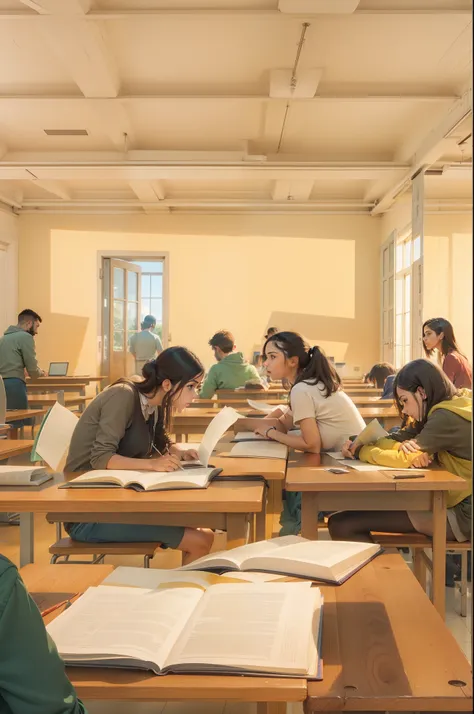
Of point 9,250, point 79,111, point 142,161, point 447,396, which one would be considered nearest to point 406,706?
point 447,396

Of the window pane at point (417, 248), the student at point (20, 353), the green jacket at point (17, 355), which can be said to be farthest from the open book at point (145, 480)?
the window pane at point (417, 248)

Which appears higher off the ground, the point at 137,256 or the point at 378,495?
the point at 137,256

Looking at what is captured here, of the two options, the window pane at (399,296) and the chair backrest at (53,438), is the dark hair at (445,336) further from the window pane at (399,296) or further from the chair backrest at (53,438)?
the window pane at (399,296)

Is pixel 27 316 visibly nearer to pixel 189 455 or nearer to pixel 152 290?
pixel 189 455

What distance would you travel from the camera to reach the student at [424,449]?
2578 mm

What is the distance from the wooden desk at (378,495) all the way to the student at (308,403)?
2.09ft

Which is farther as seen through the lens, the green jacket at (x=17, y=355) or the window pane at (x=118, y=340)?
the window pane at (x=118, y=340)

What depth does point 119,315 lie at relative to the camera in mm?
11758

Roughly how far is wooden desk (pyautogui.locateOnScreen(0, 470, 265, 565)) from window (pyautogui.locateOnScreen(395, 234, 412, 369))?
7.30 metres

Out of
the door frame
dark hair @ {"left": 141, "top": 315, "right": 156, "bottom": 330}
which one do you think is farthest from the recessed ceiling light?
the door frame

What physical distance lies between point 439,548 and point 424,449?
1.13 ft

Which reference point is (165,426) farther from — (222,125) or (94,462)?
(222,125)

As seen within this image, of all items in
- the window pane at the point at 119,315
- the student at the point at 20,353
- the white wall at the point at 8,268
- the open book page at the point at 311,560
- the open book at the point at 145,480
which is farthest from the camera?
the window pane at the point at 119,315

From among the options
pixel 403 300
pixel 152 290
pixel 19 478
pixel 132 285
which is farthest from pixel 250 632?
pixel 152 290
